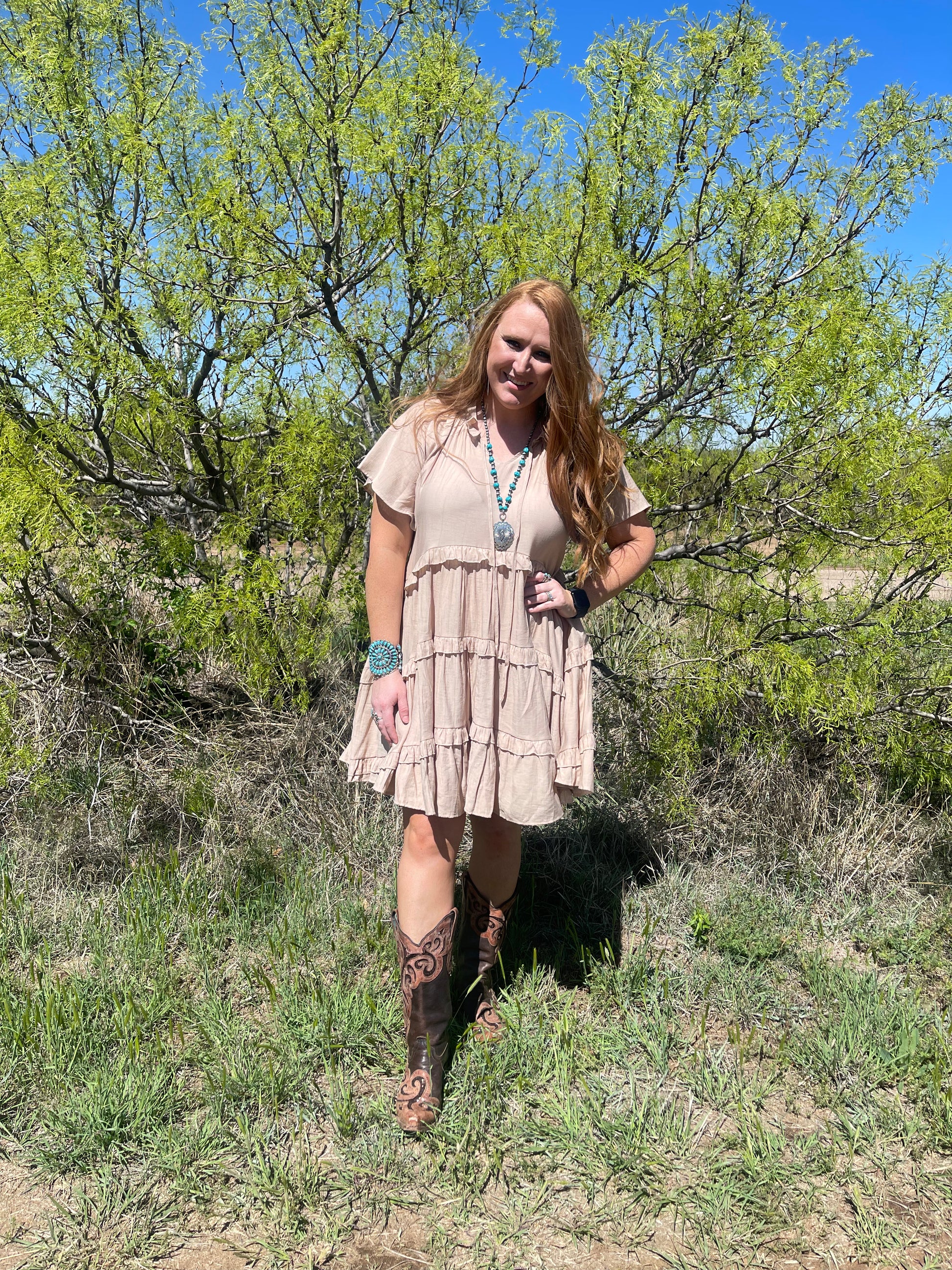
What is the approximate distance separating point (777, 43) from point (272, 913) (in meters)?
3.12

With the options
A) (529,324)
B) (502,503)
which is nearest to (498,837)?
(502,503)

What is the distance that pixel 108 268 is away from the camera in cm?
327

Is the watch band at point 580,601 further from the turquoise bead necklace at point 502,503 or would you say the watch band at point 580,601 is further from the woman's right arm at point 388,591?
the woman's right arm at point 388,591

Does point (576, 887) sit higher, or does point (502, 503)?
point (502, 503)

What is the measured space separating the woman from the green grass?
0.83 feet

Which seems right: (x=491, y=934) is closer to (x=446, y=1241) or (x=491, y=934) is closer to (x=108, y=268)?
(x=446, y=1241)

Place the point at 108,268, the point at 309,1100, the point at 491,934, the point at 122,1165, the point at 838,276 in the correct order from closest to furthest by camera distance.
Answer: the point at 122,1165, the point at 309,1100, the point at 491,934, the point at 838,276, the point at 108,268

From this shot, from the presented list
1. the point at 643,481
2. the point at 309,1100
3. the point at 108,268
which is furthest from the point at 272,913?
the point at 108,268

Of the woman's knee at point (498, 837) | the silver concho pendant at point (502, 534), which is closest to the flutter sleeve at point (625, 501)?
the silver concho pendant at point (502, 534)

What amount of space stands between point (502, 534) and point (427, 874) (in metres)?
0.80

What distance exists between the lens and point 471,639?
2.07 m

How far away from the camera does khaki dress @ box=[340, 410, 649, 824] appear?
2033 mm

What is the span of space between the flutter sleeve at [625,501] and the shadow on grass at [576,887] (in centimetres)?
119

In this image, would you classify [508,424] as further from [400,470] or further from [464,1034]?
[464,1034]
